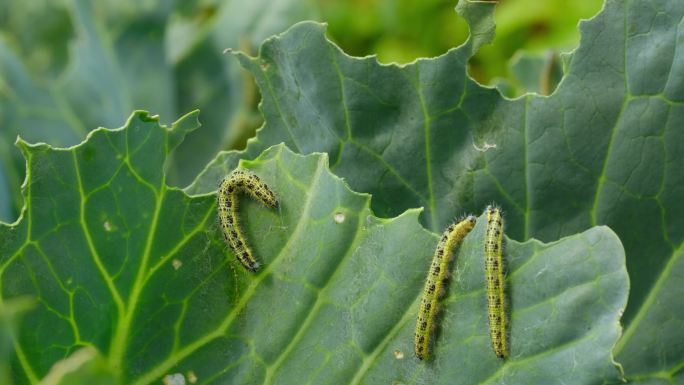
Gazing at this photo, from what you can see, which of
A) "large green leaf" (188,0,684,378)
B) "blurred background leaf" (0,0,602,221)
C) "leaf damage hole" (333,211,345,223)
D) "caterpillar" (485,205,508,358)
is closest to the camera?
"caterpillar" (485,205,508,358)

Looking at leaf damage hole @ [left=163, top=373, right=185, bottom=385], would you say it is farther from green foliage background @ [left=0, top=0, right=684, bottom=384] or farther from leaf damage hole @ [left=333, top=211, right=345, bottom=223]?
leaf damage hole @ [left=333, top=211, right=345, bottom=223]

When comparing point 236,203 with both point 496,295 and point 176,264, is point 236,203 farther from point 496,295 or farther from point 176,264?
point 496,295

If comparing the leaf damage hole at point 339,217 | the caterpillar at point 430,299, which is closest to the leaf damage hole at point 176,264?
the leaf damage hole at point 339,217

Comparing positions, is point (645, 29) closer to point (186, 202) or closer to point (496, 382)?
point (496, 382)

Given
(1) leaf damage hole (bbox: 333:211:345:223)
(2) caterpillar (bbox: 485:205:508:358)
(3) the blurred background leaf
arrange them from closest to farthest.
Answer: (2) caterpillar (bbox: 485:205:508:358), (1) leaf damage hole (bbox: 333:211:345:223), (3) the blurred background leaf

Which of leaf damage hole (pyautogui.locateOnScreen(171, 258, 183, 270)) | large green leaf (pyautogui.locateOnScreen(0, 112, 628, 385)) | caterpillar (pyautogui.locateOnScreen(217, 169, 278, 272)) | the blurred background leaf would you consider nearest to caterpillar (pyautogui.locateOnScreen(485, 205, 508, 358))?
large green leaf (pyautogui.locateOnScreen(0, 112, 628, 385))
